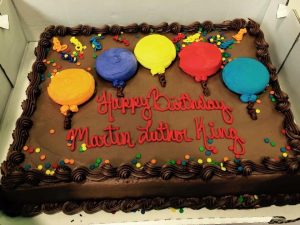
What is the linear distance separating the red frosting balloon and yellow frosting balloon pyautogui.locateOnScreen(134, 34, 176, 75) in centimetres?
10

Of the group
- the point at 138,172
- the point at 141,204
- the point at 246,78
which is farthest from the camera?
the point at 246,78

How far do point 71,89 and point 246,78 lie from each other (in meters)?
1.19

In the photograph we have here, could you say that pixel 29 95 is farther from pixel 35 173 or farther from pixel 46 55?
pixel 35 173

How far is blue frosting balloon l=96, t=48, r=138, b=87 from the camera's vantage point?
7.63 ft

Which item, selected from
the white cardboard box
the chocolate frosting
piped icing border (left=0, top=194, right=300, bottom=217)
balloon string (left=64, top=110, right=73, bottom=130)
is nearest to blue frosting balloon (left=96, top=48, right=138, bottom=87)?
Result: balloon string (left=64, top=110, right=73, bottom=130)

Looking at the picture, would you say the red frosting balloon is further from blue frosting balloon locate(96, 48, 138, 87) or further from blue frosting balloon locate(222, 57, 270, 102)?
blue frosting balloon locate(96, 48, 138, 87)

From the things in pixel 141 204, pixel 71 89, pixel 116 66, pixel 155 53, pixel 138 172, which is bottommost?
pixel 141 204

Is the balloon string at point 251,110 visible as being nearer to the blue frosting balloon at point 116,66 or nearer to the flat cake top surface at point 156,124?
the flat cake top surface at point 156,124

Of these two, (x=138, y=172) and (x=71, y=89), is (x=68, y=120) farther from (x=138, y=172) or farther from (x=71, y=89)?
(x=138, y=172)

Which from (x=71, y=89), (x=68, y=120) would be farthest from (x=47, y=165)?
(x=71, y=89)

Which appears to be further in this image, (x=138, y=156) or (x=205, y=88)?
(x=205, y=88)

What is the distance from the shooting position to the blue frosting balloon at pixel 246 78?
226cm

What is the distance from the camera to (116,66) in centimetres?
235

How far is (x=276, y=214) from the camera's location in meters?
2.17
